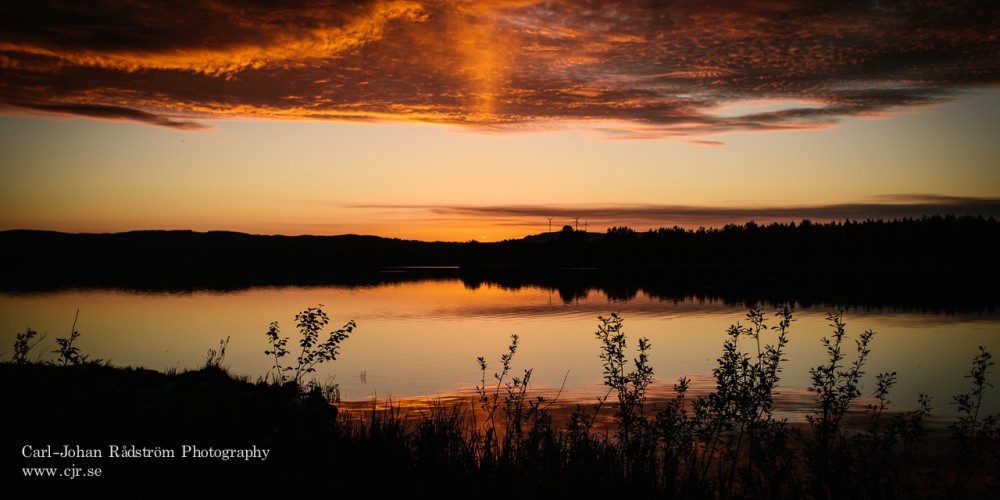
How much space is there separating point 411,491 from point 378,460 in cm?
183

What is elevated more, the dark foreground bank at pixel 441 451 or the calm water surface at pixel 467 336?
the dark foreground bank at pixel 441 451

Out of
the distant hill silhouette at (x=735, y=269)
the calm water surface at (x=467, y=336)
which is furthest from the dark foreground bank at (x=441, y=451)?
the distant hill silhouette at (x=735, y=269)

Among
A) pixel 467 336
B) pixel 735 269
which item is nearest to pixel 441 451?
pixel 467 336

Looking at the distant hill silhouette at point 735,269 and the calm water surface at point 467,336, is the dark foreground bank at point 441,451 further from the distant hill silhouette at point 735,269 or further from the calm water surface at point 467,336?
A: the distant hill silhouette at point 735,269

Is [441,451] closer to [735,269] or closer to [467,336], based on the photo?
[467,336]

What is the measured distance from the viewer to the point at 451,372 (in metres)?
30.3

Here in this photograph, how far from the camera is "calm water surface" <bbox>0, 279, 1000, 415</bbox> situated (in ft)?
93.7

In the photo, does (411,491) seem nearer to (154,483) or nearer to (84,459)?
(154,483)

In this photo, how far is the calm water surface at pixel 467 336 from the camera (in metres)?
28.6

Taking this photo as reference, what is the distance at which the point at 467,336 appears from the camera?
43.6 meters

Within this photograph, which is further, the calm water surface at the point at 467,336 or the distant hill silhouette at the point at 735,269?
the distant hill silhouette at the point at 735,269

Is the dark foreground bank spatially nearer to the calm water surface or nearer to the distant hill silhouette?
the calm water surface

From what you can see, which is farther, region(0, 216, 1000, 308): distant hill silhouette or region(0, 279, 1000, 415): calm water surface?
region(0, 216, 1000, 308): distant hill silhouette

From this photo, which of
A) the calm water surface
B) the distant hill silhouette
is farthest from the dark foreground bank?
the distant hill silhouette
